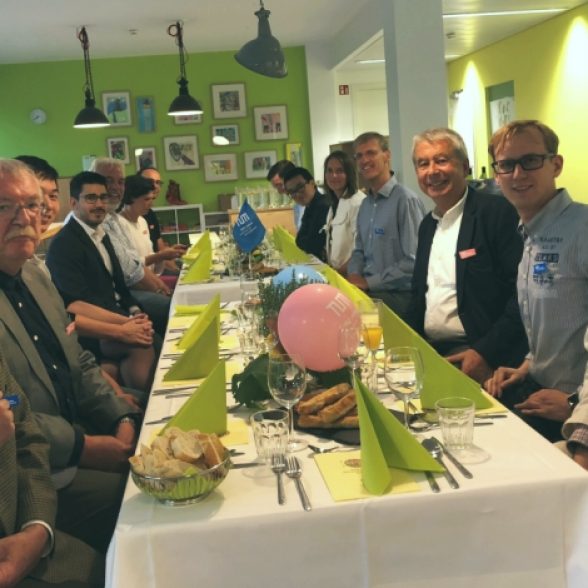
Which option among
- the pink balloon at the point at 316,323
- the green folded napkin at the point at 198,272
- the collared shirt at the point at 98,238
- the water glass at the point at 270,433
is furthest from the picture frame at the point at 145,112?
the water glass at the point at 270,433

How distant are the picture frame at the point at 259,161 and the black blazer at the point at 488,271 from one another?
24.9ft

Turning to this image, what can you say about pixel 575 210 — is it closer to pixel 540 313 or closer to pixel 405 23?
pixel 540 313

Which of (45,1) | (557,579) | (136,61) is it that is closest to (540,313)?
(557,579)

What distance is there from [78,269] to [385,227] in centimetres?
173

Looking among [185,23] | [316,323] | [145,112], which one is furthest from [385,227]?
[145,112]

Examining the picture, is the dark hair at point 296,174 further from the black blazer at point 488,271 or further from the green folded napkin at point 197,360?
the green folded napkin at point 197,360

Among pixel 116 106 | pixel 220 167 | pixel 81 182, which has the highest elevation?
pixel 116 106

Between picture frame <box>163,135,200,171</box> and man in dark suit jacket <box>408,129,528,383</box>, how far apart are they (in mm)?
7356

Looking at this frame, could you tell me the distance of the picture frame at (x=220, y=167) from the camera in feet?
33.3

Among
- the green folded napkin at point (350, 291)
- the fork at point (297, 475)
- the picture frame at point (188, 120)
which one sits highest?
the picture frame at point (188, 120)

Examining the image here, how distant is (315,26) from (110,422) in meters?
7.39

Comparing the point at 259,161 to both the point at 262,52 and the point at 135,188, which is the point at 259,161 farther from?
the point at 262,52

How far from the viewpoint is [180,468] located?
134cm

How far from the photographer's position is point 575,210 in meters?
2.28
